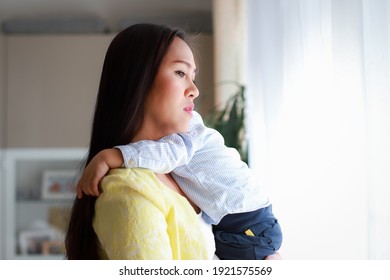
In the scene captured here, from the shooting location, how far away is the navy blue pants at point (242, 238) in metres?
0.81

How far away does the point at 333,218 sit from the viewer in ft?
3.66

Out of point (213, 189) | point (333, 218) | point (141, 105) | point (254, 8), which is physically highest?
point (254, 8)

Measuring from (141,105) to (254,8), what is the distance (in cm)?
93

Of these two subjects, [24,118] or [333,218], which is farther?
[24,118]

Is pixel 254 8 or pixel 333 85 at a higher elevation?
pixel 254 8

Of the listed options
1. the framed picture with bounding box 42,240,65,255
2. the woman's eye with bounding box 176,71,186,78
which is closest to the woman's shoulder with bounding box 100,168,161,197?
the woman's eye with bounding box 176,71,186,78

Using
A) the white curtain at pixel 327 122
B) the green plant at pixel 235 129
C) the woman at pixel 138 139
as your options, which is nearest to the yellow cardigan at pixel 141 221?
the woman at pixel 138 139

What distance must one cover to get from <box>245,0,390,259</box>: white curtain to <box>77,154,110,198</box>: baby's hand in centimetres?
40

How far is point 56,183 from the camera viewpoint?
3355 millimetres

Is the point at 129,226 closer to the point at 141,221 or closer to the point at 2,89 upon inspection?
the point at 141,221

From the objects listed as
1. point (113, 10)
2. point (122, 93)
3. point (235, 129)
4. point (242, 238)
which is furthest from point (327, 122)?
point (113, 10)

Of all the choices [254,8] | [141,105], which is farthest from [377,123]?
[254,8]

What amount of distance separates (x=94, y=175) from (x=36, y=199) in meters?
2.73

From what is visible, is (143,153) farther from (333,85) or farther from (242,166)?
(333,85)
